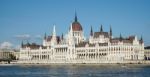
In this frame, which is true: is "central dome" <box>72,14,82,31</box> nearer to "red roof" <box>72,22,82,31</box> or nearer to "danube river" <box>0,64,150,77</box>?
"red roof" <box>72,22,82,31</box>

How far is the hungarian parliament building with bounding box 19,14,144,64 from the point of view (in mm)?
164500

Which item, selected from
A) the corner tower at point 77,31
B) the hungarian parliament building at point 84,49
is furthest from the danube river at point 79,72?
the corner tower at point 77,31

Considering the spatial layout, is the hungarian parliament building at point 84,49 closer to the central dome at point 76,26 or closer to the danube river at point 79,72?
the central dome at point 76,26

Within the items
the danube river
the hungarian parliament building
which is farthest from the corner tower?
the danube river

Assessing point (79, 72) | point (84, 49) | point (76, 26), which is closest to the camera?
point (79, 72)

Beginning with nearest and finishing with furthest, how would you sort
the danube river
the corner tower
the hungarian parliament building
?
the danube river, the hungarian parliament building, the corner tower

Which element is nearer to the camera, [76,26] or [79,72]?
[79,72]

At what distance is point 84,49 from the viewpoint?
175500 millimetres

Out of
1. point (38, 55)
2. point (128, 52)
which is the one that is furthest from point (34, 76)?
point (38, 55)

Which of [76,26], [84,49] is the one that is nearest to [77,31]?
[76,26]

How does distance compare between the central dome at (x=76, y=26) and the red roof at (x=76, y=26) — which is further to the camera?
the central dome at (x=76, y=26)

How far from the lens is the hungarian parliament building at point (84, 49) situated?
16450 cm

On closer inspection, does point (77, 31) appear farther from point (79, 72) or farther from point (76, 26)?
point (79, 72)

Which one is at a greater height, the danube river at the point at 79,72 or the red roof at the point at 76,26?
the red roof at the point at 76,26
